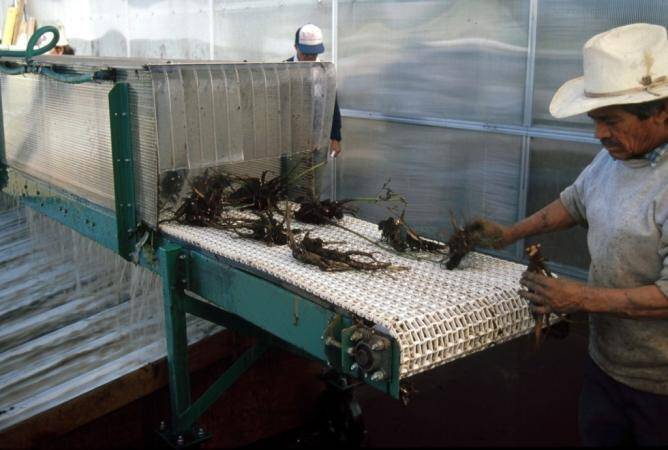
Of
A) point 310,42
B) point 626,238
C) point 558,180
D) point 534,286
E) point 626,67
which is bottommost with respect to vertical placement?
point 558,180

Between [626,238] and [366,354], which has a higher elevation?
[626,238]

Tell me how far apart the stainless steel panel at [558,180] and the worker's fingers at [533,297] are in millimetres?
2321

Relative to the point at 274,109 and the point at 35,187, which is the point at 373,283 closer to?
the point at 274,109

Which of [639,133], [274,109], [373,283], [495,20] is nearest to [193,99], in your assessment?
[274,109]

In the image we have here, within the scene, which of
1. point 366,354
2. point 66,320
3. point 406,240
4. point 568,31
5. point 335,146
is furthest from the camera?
point 335,146

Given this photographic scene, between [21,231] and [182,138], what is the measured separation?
247 centimetres

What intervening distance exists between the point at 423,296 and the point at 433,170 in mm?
3050

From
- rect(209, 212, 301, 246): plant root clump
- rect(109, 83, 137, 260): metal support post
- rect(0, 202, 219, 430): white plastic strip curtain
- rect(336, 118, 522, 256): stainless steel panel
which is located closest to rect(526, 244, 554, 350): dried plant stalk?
rect(209, 212, 301, 246): plant root clump

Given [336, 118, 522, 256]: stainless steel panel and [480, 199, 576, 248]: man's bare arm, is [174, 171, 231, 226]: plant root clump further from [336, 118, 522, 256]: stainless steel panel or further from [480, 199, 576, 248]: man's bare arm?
[336, 118, 522, 256]: stainless steel panel

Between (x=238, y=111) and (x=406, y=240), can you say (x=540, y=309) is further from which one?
(x=238, y=111)

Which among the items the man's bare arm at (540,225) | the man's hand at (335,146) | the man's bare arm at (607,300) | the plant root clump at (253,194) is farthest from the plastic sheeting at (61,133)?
the man's hand at (335,146)

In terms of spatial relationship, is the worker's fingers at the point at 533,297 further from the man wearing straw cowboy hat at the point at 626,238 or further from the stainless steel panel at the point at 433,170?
the stainless steel panel at the point at 433,170

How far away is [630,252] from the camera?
1971 mm

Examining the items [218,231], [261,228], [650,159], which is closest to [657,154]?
[650,159]
